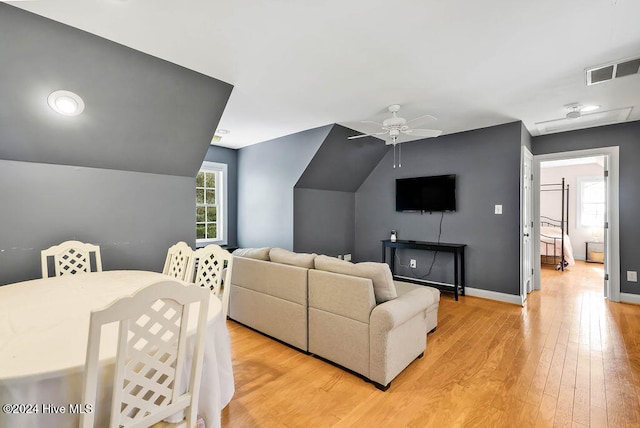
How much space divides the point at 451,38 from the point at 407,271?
12.6 feet

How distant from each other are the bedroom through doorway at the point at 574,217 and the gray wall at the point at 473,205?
104 inches

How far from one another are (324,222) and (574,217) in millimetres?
6541

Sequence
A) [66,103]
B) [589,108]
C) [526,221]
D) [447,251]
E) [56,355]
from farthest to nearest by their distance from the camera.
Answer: [447,251]
[526,221]
[589,108]
[66,103]
[56,355]

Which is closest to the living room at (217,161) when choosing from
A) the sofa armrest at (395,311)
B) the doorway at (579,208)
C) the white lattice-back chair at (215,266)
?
the sofa armrest at (395,311)

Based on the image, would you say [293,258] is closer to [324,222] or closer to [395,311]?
[395,311]

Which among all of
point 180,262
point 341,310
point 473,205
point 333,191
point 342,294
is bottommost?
point 341,310

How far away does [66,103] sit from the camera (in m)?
2.36

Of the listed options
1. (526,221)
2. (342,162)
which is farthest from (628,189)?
(342,162)

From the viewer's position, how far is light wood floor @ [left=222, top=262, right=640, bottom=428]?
5.97ft

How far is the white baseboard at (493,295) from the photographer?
3.96 metres

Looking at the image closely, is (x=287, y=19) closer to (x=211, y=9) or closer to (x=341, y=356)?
(x=211, y=9)

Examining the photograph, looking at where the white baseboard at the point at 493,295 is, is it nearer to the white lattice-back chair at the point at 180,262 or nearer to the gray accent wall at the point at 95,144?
the white lattice-back chair at the point at 180,262

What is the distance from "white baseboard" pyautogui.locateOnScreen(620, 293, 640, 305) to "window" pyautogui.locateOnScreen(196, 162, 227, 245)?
239 inches

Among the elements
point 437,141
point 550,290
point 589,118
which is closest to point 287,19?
point 437,141
